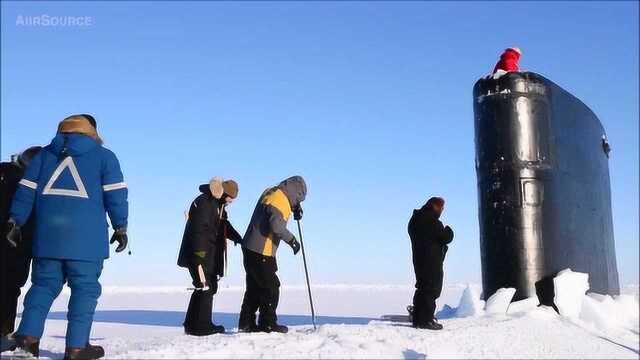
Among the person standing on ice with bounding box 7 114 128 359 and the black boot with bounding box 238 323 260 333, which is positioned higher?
the person standing on ice with bounding box 7 114 128 359

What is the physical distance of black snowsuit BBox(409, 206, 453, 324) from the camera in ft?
23.9

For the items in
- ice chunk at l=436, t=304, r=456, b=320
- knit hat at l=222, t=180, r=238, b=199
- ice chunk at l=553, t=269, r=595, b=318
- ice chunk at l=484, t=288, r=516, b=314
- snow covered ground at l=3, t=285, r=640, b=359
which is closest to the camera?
snow covered ground at l=3, t=285, r=640, b=359

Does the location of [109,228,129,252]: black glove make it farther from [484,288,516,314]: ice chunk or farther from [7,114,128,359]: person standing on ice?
[484,288,516,314]: ice chunk

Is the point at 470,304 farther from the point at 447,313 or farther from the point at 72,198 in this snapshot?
the point at 72,198

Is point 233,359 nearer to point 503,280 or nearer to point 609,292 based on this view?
point 503,280

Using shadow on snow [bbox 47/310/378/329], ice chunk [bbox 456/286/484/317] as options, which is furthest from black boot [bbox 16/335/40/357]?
shadow on snow [bbox 47/310/378/329]

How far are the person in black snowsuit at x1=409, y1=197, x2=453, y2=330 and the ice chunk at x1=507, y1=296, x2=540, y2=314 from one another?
1103 mm

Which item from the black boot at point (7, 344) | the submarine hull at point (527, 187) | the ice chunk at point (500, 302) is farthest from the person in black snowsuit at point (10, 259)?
the submarine hull at point (527, 187)

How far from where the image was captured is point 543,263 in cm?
815

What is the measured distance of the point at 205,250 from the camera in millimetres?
6863

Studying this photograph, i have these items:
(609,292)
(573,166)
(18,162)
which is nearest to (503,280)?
(573,166)

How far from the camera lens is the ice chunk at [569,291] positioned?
7797mm

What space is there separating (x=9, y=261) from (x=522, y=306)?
5779 mm

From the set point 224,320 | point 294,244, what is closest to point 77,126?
point 294,244
